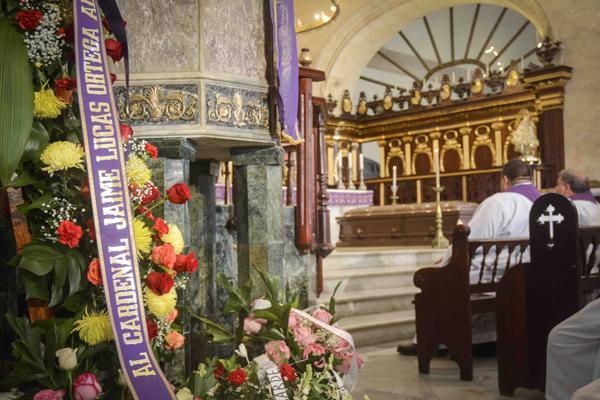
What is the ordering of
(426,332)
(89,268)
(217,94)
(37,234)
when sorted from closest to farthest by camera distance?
1. (89,268)
2. (37,234)
3. (217,94)
4. (426,332)

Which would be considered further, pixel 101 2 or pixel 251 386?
pixel 251 386

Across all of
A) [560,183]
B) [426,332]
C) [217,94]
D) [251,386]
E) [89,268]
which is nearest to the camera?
[89,268]

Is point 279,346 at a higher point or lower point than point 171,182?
lower

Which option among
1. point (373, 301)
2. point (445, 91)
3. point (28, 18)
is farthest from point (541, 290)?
point (445, 91)

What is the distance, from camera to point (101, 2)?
241 cm

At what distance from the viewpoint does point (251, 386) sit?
104 inches

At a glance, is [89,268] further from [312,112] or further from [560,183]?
[560,183]

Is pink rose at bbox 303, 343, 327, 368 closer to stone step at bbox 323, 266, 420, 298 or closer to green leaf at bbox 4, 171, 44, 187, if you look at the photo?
green leaf at bbox 4, 171, 44, 187

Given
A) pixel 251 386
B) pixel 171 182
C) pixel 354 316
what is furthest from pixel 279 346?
pixel 354 316

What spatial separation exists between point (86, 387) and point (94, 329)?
0.18m

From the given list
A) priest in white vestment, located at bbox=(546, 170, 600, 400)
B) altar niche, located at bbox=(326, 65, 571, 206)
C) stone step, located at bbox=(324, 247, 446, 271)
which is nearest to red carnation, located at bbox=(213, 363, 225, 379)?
priest in white vestment, located at bbox=(546, 170, 600, 400)

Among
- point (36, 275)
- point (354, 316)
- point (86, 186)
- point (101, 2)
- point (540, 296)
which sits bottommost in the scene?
point (354, 316)

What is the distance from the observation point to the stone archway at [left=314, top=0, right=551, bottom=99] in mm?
13789

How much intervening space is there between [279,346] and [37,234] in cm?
100
